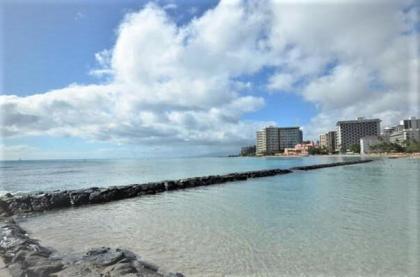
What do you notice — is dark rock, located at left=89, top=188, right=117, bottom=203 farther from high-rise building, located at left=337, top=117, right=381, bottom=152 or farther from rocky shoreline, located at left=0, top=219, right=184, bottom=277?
high-rise building, located at left=337, top=117, right=381, bottom=152

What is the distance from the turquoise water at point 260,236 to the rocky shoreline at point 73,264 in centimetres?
59

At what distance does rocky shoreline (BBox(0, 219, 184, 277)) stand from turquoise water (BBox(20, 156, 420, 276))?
595 millimetres

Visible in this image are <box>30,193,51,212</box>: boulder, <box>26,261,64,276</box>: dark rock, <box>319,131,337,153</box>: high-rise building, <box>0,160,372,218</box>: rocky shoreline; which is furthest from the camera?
<box>319,131,337,153</box>: high-rise building

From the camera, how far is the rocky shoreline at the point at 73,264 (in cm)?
537

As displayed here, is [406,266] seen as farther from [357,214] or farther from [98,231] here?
[98,231]

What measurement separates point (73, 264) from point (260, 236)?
431 centimetres

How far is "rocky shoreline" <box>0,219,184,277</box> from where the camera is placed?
17.6 ft

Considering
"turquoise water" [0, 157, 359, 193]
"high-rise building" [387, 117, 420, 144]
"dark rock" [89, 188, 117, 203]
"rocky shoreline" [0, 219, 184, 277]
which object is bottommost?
"turquoise water" [0, 157, 359, 193]

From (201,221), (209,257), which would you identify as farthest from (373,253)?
(201,221)

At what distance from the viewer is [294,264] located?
5.98 metres

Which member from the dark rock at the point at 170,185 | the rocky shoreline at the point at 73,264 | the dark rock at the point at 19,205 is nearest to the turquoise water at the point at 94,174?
the dark rock at the point at 170,185

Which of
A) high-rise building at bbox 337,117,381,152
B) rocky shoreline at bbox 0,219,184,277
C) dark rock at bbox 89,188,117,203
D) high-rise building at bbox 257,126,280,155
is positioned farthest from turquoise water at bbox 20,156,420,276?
high-rise building at bbox 257,126,280,155

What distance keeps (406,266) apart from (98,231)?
781cm

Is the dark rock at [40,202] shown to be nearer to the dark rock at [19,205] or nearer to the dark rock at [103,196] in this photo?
the dark rock at [19,205]
